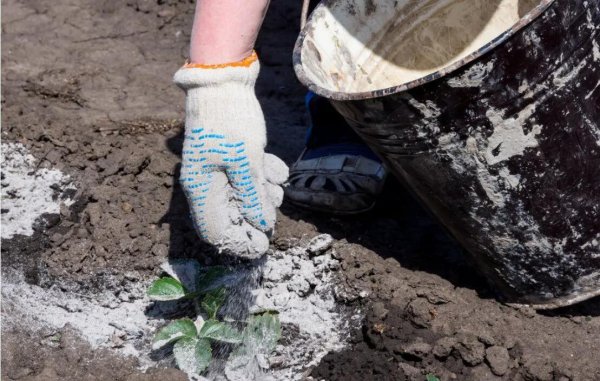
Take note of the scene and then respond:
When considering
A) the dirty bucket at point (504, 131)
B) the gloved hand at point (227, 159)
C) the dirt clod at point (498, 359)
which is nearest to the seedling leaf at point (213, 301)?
the gloved hand at point (227, 159)

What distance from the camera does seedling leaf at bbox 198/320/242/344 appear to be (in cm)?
238

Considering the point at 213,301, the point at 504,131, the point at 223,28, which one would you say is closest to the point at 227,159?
the point at 223,28

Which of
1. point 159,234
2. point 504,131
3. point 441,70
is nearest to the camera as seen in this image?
point 441,70

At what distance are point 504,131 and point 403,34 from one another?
676 millimetres

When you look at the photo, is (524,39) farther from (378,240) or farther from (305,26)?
(378,240)

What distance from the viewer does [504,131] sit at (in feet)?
6.77

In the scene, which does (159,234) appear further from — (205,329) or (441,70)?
(441,70)

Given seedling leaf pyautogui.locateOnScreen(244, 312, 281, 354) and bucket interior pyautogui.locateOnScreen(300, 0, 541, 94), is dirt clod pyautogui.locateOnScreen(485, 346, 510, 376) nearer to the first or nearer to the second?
seedling leaf pyautogui.locateOnScreen(244, 312, 281, 354)

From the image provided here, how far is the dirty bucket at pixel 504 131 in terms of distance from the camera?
6.50 ft

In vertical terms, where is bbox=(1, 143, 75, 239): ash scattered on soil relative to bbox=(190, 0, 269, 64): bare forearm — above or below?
below

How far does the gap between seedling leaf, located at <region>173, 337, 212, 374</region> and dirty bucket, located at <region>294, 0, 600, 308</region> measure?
68 centimetres

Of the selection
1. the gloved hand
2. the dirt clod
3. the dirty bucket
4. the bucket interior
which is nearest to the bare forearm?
the gloved hand

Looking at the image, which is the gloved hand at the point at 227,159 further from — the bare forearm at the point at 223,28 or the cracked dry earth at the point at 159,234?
the cracked dry earth at the point at 159,234

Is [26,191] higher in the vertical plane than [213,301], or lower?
lower
